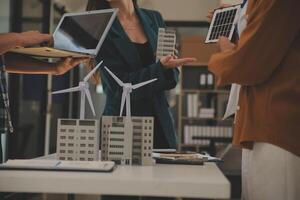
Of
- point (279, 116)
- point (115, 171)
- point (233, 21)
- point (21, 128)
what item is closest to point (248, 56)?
point (279, 116)

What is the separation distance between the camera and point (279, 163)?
115 cm

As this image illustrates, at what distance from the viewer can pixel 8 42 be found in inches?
47.1

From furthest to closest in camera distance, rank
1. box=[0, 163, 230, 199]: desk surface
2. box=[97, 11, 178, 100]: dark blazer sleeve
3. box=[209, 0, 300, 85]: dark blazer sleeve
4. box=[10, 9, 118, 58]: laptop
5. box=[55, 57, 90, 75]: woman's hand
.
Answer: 1. box=[97, 11, 178, 100]: dark blazer sleeve
2. box=[55, 57, 90, 75]: woman's hand
3. box=[10, 9, 118, 58]: laptop
4. box=[209, 0, 300, 85]: dark blazer sleeve
5. box=[0, 163, 230, 199]: desk surface

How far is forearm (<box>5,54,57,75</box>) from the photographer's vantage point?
58.0 inches

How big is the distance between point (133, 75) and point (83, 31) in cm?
29

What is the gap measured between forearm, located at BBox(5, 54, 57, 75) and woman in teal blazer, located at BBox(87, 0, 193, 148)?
0.24 m

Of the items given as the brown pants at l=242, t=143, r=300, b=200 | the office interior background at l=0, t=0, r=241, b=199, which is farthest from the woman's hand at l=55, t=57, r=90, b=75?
the office interior background at l=0, t=0, r=241, b=199

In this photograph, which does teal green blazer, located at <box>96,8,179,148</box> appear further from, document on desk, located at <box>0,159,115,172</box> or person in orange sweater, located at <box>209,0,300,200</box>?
document on desk, located at <box>0,159,115,172</box>

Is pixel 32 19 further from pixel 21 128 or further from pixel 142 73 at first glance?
pixel 142 73

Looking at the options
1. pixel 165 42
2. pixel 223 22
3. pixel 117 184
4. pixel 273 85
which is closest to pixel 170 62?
pixel 165 42

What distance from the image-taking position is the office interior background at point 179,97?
486 centimetres

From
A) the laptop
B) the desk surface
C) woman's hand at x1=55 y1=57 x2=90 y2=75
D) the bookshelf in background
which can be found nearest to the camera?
the desk surface

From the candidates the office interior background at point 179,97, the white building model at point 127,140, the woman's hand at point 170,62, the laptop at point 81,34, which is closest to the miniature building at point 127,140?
the white building model at point 127,140

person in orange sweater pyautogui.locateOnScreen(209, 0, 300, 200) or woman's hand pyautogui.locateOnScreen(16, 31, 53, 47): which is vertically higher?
woman's hand pyautogui.locateOnScreen(16, 31, 53, 47)
